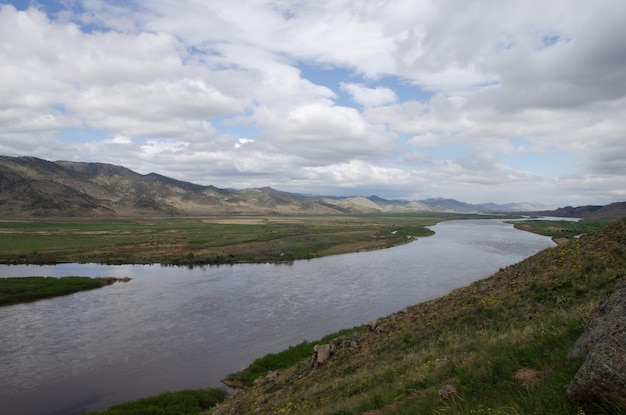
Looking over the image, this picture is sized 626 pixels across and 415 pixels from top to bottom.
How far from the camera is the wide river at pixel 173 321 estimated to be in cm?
2366

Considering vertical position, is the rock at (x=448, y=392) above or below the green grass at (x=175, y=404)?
above

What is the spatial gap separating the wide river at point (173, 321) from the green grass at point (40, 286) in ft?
6.17

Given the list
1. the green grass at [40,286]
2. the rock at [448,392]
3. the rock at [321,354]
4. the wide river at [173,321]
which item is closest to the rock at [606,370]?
the rock at [448,392]

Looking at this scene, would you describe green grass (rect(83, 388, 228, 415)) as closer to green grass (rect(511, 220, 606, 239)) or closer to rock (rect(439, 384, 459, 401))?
rock (rect(439, 384, 459, 401))

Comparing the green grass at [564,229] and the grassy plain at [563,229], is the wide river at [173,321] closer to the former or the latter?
the grassy plain at [563,229]

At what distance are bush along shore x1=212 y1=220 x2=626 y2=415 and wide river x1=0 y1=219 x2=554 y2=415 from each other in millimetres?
5514

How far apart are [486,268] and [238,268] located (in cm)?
3887

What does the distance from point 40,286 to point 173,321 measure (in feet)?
77.2

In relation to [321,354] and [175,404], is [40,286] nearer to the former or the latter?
[175,404]

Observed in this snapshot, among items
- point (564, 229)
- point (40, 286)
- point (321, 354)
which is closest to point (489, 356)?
point (321, 354)

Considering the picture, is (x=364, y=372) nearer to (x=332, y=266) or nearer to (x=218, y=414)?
(x=218, y=414)

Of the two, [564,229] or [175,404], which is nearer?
[175,404]

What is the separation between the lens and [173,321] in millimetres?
34875

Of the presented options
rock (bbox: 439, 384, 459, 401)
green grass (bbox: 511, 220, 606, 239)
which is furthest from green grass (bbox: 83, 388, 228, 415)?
green grass (bbox: 511, 220, 606, 239)
